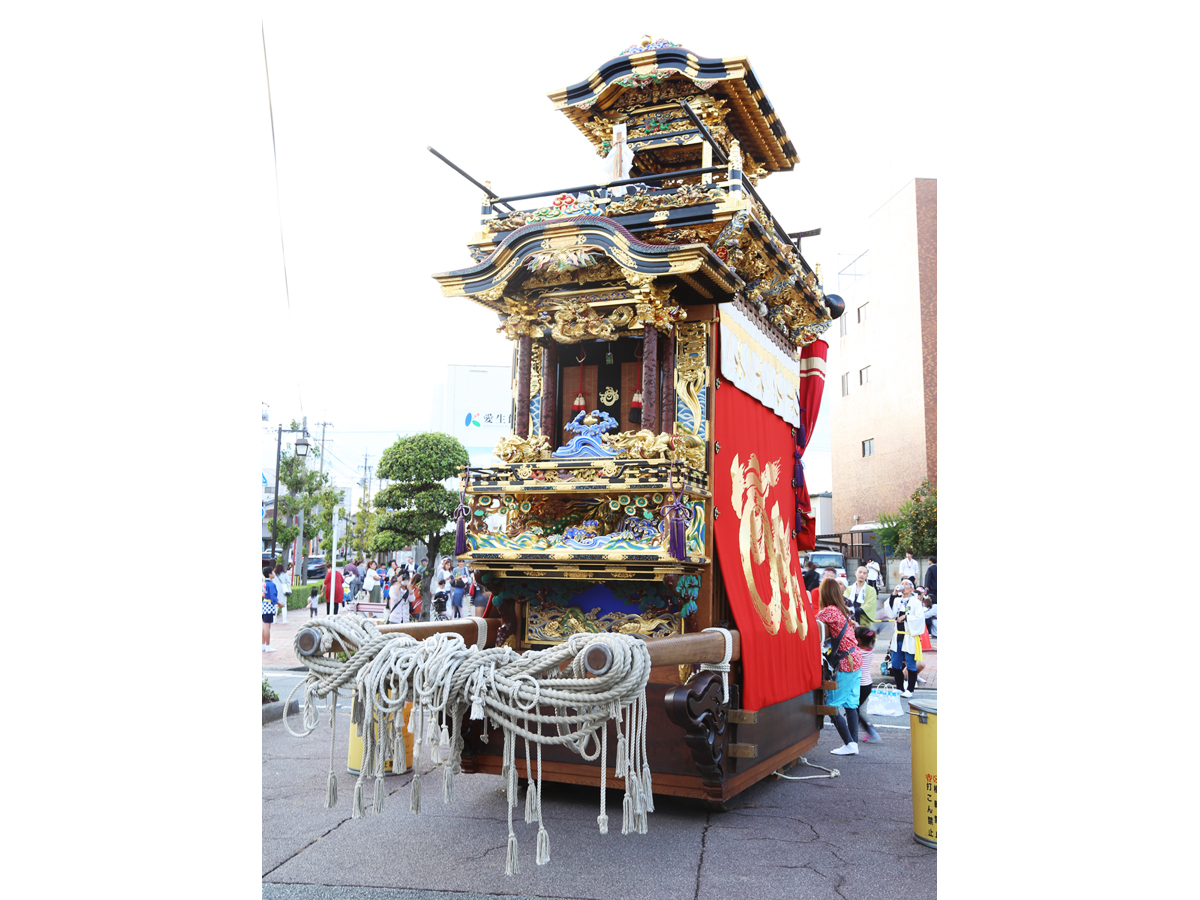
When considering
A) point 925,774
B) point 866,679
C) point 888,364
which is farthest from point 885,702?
point 888,364

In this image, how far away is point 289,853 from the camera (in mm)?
4531

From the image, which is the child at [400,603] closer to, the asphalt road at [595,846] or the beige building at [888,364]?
the asphalt road at [595,846]

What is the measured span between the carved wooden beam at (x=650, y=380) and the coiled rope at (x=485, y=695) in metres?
2.32

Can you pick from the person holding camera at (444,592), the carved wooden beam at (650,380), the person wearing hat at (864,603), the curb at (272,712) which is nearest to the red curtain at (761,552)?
the carved wooden beam at (650,380)

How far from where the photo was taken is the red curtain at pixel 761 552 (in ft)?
19.1

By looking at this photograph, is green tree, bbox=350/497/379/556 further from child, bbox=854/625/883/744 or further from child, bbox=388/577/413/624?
child, bbox=854/625/883/744

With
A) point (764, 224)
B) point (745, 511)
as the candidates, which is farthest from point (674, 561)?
point (764, 224)

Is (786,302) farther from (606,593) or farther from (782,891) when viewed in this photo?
(782,891)

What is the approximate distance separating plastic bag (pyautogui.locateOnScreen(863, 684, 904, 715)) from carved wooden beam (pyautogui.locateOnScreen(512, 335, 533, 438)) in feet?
20.1

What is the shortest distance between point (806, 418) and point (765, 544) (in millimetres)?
1868

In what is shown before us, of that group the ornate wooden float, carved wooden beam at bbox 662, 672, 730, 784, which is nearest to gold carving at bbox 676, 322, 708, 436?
the ornate wooden float

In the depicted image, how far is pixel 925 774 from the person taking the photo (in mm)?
4777

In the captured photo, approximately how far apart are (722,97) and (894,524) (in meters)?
20.6

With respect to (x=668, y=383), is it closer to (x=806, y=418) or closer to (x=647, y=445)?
(x=647, y=445)
